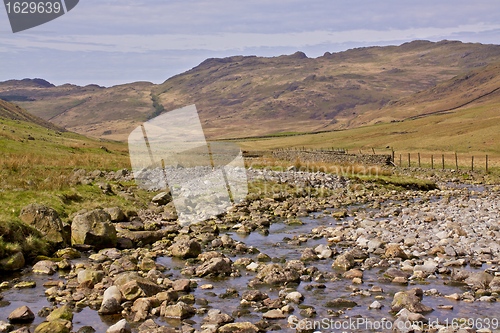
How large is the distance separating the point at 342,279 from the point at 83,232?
30.3ft

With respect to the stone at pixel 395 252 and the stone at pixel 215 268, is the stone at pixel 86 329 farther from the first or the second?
the stone at pixel 395 252

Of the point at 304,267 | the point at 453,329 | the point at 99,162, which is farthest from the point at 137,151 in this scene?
the point at 453,329

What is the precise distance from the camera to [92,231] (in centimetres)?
1784

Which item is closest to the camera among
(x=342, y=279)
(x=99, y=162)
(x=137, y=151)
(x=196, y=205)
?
(x=342, y=279)

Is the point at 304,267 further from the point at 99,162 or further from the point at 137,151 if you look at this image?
the point at 137,151

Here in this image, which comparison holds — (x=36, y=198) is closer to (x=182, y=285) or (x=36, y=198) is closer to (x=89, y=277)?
(x=89, y=277)

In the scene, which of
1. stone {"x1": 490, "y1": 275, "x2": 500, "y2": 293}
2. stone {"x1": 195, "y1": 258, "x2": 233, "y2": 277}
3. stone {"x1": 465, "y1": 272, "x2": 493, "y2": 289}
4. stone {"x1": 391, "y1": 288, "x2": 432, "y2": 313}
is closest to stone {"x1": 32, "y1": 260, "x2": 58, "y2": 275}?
stone {"x1": 195, "y1": 258, "x2": 233, "y2": 277}

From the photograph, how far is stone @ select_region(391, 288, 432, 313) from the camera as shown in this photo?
11.4 m

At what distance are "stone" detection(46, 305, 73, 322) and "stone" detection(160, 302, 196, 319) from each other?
198 centimetres

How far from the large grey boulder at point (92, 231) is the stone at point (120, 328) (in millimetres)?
7650

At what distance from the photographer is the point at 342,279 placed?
47.0 ft

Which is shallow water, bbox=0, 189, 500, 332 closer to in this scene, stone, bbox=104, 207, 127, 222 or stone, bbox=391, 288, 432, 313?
stone, bbox=391, 288, 432, 313

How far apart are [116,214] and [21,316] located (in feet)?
36.1

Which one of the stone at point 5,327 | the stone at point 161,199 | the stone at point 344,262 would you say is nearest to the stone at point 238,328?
the stone at point 5,327
